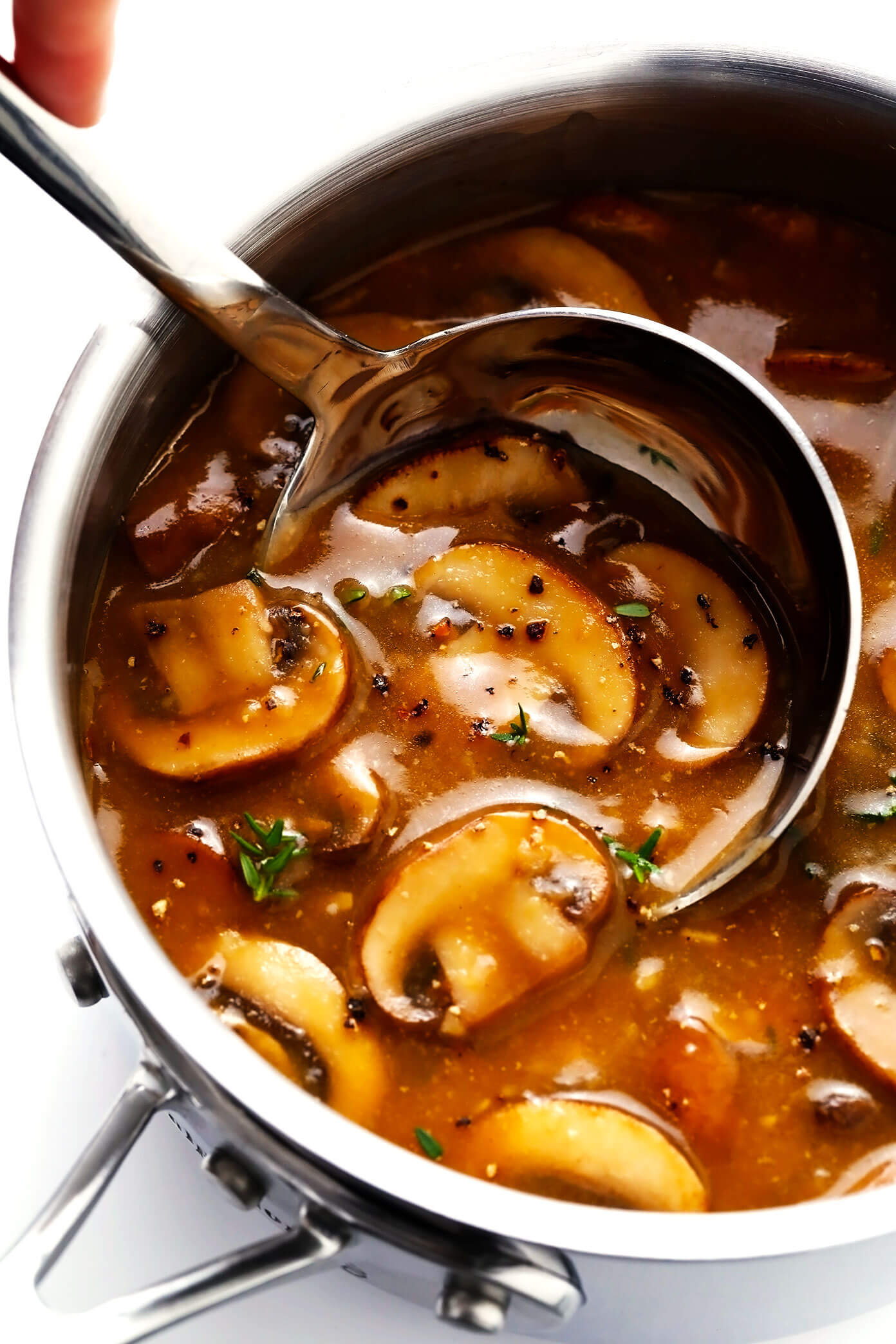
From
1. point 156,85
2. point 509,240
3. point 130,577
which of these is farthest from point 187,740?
point 156,85

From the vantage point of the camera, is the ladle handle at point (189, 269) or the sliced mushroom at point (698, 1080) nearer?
the ladle handle at point (189, 269)

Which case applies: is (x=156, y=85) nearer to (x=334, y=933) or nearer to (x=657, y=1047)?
(x=334, y=933)

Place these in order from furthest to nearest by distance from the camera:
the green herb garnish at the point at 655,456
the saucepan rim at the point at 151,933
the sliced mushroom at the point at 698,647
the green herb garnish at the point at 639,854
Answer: the green herb garnish at the point at 655,456
the sliced mushroom at the point at 698,647
the green herb garnish at the point at 639,854
the saucepan rim at the point at 151,933

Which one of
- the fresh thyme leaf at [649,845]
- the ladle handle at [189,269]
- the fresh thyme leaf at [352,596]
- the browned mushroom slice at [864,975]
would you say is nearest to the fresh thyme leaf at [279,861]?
the fresh thyme leaf at [352,596]

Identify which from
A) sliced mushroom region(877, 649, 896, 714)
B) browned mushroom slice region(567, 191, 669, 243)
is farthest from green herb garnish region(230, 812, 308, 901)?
browned mushroom slice region(567, 191, 669, 243)

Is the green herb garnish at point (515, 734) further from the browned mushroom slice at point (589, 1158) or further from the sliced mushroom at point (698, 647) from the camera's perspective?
the browned mushroom slice at point (589, 1158)

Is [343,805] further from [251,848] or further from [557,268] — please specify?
[557,268]
